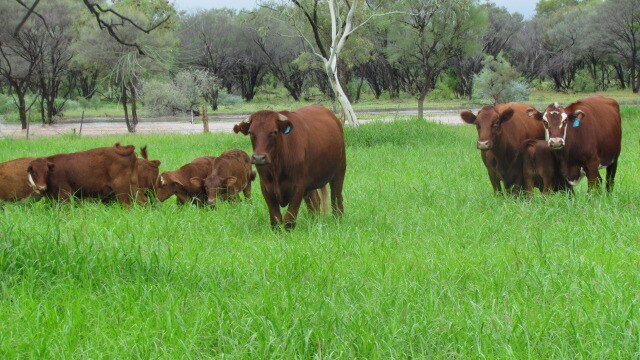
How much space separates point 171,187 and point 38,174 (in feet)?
5.39

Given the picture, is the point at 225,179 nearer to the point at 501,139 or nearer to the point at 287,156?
the point at 287,156

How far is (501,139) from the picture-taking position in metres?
10.1

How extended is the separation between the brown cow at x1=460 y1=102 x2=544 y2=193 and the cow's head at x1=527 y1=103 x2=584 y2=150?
48 cm

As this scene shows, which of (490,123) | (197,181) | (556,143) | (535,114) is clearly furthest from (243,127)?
(535,114)

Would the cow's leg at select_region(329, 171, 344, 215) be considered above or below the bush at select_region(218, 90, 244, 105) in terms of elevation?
below

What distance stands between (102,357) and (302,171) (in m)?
4.23

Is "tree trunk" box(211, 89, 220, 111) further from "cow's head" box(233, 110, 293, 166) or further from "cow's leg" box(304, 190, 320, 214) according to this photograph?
"cow's head" box(233, 110, 293, 166)

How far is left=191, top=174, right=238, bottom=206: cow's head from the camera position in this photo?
950cm

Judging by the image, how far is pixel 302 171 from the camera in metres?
7.95

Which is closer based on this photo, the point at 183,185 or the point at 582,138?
the point at 183,185

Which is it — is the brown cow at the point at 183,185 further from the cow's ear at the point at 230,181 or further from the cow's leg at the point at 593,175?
the cow's leg at the point at 593,175

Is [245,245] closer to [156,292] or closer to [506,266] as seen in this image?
[156,292]

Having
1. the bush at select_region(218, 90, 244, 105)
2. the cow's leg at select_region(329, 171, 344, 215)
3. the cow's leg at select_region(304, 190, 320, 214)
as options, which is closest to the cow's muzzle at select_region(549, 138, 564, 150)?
the cow's leg at select_region(329, 171, 344, 215)

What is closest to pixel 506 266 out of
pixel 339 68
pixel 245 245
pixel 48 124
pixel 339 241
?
pixel 339 241
